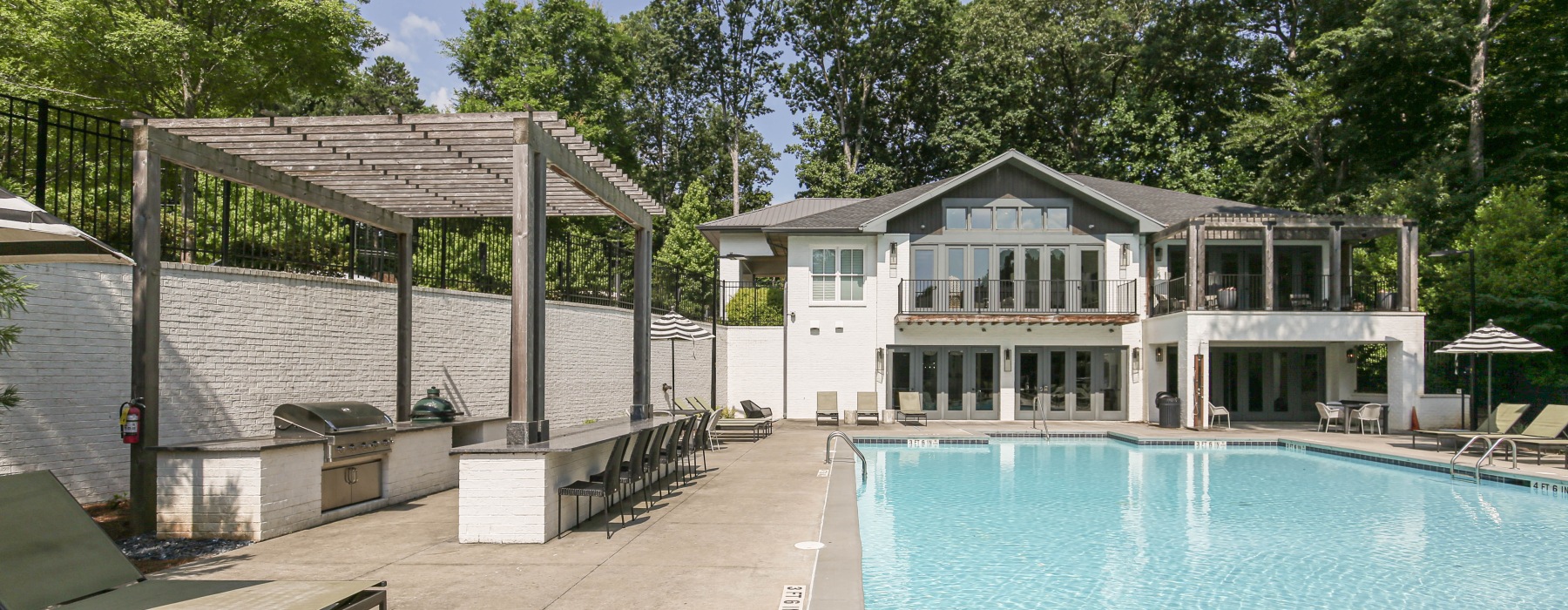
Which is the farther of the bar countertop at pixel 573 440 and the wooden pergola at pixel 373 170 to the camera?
the wooden pergola at pixel 373 170

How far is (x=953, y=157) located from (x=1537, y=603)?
31.2m

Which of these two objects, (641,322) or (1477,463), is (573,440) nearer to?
(641,322)

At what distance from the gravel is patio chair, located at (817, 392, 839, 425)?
51.9ft

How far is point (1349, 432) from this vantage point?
1914 centimetres

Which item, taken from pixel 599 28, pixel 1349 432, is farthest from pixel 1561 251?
pixel 599 28

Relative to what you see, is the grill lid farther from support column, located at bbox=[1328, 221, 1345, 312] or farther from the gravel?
support column, located at bbox=[1328, 221, 1345, 312]

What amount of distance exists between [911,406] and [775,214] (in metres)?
9.61

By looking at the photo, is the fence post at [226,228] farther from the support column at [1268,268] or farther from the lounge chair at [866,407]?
the support column at [1268,268]

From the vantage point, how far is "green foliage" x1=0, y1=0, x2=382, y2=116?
20.7 m

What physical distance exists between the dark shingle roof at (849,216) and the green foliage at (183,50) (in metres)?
13.7

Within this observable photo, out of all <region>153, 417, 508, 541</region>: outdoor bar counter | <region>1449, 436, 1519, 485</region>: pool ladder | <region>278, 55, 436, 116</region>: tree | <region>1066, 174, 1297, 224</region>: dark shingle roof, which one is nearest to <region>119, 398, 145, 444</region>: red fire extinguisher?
<region>153, 417, 508, 541</region>: outdoor bar counter

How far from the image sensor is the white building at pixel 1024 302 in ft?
73.8

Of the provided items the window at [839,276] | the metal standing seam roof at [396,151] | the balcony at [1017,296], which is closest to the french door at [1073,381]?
the balcony at [1017,296]

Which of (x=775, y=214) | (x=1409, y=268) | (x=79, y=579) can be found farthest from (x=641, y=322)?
(x=1409, y=268)
